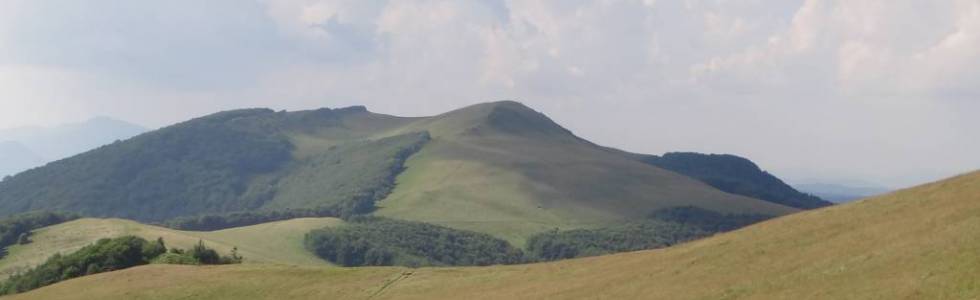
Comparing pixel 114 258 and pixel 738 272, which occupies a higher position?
pixel 738 272

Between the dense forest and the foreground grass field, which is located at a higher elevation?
the foreground grass field

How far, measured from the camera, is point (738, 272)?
147 feet

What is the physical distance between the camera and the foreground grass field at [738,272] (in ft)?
115

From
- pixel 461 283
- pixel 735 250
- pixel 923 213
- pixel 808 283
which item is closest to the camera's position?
pixel 808 283

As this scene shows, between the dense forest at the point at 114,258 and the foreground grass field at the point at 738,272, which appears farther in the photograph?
the dense forest at the point at 114,258

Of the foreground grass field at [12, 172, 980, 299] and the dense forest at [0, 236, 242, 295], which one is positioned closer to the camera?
the foreground grass field at [12, 172, 980, 299]

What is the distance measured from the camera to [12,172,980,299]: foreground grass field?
35.2m

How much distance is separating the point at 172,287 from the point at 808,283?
53888 millimetres

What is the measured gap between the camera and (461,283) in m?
64.1

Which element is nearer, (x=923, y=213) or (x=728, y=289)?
(x=728, y=289)

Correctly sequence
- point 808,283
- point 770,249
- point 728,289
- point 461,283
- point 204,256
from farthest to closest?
point 204,256, point 461,283, point 770,249, point 728,289, point 808,283

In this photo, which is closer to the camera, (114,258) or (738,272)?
(738,272)

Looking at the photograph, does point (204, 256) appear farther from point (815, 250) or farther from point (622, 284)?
point (815, 250)

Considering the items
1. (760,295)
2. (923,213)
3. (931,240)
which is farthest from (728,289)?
(923,213)
